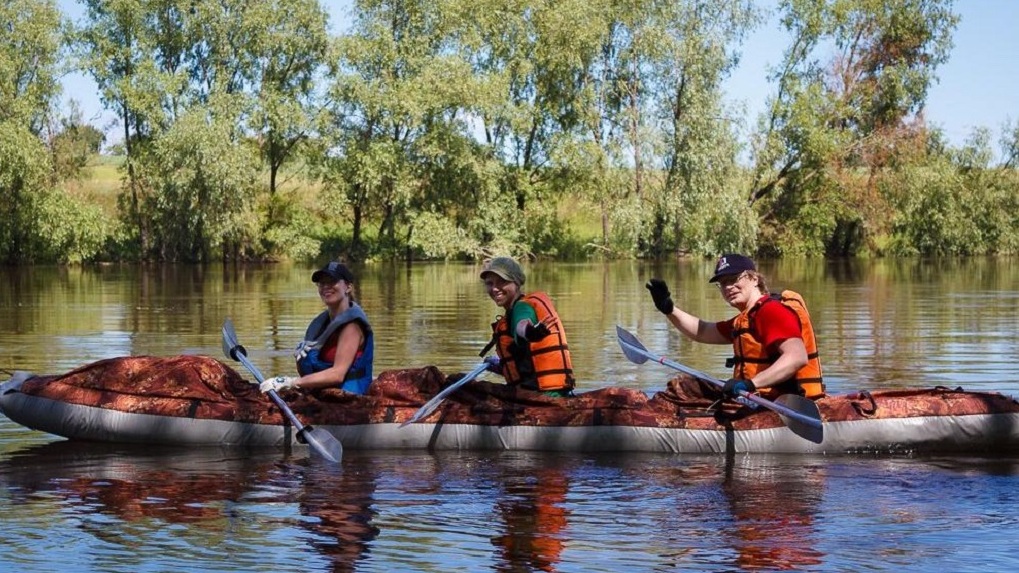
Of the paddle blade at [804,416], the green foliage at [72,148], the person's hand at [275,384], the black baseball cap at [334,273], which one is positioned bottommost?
the paddle blade at [804,416]

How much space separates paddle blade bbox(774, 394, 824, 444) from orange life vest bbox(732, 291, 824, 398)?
0.68ft

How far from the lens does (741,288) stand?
899 centimetres

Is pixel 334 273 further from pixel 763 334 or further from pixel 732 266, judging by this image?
pixel 763 334

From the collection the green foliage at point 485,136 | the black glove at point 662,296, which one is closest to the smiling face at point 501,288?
the black glove at point 662,296

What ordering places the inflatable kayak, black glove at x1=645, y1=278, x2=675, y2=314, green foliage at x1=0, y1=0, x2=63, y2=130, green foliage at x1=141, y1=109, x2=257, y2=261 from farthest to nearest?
green foliage at x1=141, y1=109, x2=257, y2=261 < green foliage at x1=0, y1=0, x2=63, y2=130 < the inflatable kayak < black glove at x1=645, y1=278, x2=675, y2=314

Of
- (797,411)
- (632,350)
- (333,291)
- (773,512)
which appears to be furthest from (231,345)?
(773,512)

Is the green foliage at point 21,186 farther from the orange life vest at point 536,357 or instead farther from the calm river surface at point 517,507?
the orange life vest at point 536,357

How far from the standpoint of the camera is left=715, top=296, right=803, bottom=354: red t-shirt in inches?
349

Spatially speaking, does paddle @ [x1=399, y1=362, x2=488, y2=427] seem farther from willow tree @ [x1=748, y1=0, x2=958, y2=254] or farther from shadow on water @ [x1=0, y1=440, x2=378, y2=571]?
willow tree @ [x1=748, y1=0, x2=958, y2=254]

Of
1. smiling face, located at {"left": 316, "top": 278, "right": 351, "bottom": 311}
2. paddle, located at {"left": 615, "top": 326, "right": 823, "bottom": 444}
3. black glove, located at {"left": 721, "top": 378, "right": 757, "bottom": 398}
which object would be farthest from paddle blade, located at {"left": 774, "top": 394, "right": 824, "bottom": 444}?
smiling face, located at {"left": 316, "top": 278, "right": 351, "bottom": 311}

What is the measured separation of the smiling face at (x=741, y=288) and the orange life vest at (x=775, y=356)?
75 millimetres

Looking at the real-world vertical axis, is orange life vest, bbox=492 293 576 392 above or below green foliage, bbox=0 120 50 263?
below

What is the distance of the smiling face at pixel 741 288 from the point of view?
8.94 metres

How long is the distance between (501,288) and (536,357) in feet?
2.09
